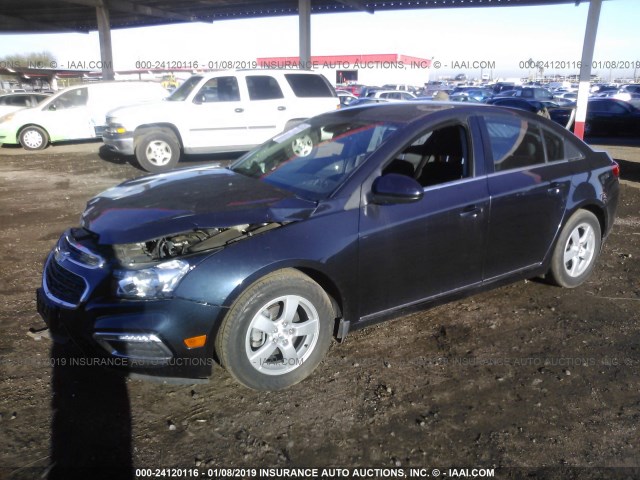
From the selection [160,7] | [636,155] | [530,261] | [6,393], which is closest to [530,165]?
[530,261]

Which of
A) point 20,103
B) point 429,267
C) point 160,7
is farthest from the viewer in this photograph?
point 160,7

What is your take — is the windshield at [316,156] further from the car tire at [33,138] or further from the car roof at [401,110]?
the car tire at [33,138]

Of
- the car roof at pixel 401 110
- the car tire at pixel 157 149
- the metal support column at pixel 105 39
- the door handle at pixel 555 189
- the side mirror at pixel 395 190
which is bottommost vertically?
the car tire at pixel 157 149

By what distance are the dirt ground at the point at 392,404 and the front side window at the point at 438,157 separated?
1107 mm

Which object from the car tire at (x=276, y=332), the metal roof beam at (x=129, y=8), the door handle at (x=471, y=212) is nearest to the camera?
the car tire at (x=276, y=332)

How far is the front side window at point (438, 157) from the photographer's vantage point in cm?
362

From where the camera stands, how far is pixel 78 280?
2852 mm

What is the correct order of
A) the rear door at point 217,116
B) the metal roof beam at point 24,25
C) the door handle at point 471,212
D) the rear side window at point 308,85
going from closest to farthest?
1. the door handle at point 471,212
2. the rear door at point 217,116
3. the rear side window at point 308,85
4. the metal roof beam at point 24,25

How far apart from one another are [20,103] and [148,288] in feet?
53.6

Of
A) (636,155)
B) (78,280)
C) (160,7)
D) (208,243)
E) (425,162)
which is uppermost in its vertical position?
(160,7)

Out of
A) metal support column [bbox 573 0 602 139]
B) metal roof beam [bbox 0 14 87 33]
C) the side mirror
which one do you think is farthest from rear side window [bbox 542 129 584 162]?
metal roof beam [bbox 0 14 87 33]

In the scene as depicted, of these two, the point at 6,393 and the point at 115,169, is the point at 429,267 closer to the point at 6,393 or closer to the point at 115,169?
the point at 6,393

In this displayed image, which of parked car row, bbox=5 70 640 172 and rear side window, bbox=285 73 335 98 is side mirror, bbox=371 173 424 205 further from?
rear side window, bbox=285 73 335 98

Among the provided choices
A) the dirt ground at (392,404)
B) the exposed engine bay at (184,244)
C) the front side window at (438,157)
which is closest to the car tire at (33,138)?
the dirt ground at (392,404)
